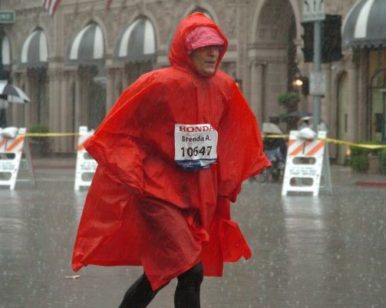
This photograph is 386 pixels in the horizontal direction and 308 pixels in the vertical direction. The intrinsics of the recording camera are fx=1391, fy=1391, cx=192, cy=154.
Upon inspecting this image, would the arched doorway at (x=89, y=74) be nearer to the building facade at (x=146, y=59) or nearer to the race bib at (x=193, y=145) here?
the building facade at (x=146, y=59)

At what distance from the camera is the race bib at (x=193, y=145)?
7.66m

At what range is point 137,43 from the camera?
170ft

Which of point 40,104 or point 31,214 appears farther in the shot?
point 40,104

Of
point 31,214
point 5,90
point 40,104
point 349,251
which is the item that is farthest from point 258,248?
point 40,104

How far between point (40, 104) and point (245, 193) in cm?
3703

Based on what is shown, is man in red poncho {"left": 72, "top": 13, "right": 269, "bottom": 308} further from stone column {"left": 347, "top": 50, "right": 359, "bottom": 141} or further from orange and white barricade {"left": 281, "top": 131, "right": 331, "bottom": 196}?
stone column {"left": 347, "top": 50, "right": 359, "bottom": 141}

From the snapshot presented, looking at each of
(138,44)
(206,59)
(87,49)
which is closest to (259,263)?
(206,59)

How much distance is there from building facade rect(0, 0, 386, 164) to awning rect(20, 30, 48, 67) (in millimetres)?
43

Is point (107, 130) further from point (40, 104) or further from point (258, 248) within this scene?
point (40, 104)

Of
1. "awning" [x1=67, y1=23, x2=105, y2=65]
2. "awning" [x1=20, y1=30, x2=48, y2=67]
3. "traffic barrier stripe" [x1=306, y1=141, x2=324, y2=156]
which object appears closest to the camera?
"traffic barrier stripe" [x1=306, y1=141, x2=324, y2=156]

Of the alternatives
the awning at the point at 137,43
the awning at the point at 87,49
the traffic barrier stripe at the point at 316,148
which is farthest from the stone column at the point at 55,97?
the traffic barrier stripe at the point at 316,148

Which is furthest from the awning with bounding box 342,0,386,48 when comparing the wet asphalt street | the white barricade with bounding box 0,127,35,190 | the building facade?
the wet asphalt street

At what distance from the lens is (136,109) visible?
773 centimetres

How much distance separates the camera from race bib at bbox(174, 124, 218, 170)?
7.66 meters
